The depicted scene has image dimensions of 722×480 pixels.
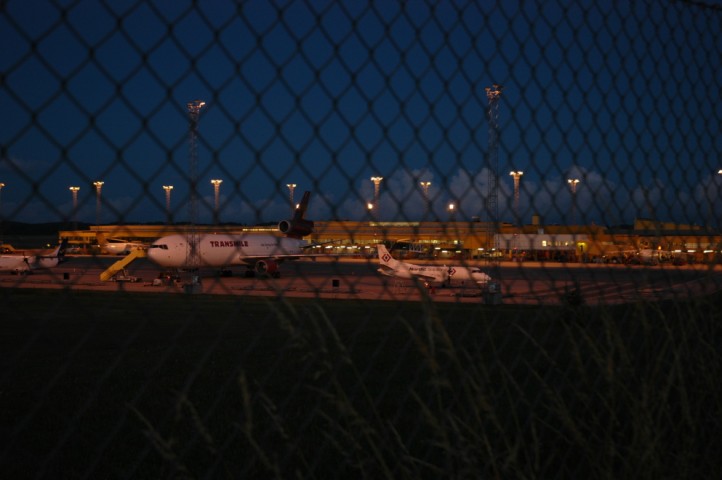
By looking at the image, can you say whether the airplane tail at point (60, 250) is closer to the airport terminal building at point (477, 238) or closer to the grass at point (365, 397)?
the airport terminal building at point (477, 238)

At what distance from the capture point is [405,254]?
3.07 meters

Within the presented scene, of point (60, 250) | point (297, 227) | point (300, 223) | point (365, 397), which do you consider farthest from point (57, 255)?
point (365, 397)

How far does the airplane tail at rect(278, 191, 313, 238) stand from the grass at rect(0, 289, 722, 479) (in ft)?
0.96

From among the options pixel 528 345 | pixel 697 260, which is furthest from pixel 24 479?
pixel 528 345

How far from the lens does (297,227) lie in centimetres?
276

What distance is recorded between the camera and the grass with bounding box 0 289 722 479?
7.77ft

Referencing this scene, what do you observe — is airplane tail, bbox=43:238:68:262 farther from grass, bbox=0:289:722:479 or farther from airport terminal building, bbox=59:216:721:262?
grass, bbox=0:289:722:479

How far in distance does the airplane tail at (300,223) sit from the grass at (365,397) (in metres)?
0.29

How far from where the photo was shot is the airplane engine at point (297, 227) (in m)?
2.52

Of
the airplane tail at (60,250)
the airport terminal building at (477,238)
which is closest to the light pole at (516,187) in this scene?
the airport terminal building at (477,238)

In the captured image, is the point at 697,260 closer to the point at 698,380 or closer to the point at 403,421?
the point at 698,380

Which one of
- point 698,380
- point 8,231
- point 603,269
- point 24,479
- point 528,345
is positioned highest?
point 528,345

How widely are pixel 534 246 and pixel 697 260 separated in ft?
4.50

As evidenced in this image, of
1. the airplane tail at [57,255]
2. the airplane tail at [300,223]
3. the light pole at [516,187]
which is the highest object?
the light pole at [516,187]
